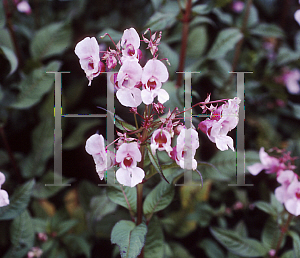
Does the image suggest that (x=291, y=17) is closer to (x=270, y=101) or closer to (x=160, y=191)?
(x=270, y=101)

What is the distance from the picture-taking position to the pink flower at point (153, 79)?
1.89ft

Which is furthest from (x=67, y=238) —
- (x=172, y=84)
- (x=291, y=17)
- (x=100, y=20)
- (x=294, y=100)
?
(x=291, y=17)

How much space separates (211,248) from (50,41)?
3.83ft

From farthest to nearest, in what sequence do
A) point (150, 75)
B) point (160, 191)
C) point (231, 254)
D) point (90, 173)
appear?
point (90, 173)
point (231, 254)
point (160, 191)
point (150, 75)

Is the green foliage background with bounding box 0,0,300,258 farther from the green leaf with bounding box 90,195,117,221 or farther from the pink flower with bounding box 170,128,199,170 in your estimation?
the pink flower with bounding box 170,128,199,170

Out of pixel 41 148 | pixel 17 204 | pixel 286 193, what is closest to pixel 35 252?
pixel 17 204

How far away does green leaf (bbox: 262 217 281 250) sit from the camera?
97 cm

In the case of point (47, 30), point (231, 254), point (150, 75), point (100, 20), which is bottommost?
point (231, 254)

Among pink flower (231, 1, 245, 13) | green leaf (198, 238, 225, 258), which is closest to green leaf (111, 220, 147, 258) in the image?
green leaf (198, 238, 225, 258)

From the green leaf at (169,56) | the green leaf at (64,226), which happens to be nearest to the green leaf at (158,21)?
the green leaf at (169,56)

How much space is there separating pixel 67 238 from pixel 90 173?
42 cm

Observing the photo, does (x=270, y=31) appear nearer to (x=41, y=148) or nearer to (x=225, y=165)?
(x=225, y=165)

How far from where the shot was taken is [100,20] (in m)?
1.62

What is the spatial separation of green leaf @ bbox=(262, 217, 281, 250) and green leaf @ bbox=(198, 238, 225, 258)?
25 cm
